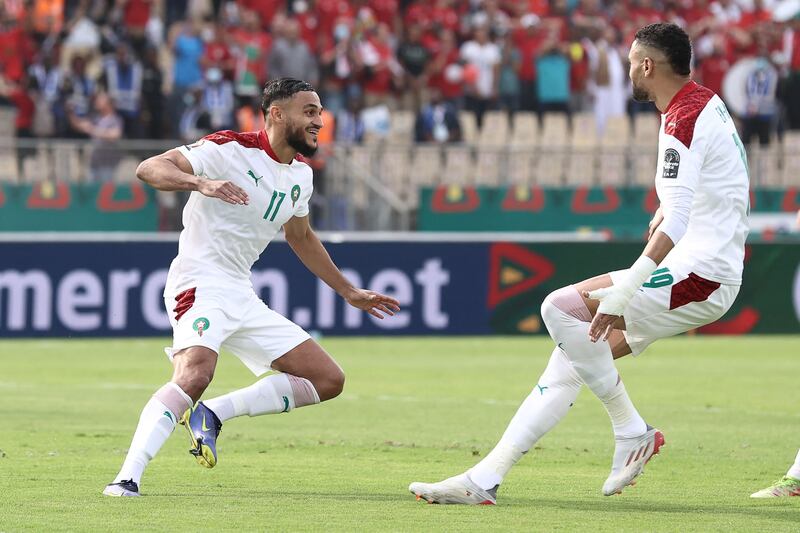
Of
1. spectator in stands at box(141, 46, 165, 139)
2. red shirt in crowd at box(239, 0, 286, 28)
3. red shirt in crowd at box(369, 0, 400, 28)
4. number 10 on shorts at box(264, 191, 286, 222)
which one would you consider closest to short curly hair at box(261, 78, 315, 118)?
number 10 on shorts at box(264, 191, 286, 222)

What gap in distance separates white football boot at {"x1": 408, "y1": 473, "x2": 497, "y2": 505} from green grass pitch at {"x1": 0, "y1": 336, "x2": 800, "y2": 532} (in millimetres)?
78

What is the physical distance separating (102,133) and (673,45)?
52.0 feet

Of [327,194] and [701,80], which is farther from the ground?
[701,80]

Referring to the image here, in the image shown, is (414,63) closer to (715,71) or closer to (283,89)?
(715,71)

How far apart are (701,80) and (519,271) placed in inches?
289

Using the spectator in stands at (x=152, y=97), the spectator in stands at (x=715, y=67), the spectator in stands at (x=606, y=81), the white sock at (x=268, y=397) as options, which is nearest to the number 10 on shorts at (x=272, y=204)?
the white sock at (x=268, y=397)

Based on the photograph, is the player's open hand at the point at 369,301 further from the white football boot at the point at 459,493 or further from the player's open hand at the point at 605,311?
the player's open hand at the point at 605,311

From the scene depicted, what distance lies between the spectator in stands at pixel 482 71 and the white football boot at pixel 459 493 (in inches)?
692

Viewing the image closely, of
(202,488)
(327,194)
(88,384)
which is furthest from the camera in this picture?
(327,194)

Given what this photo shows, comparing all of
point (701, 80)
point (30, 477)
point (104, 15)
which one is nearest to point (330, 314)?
point (104, 15)

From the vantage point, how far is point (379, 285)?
776 inches

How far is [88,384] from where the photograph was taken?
14.4 meters

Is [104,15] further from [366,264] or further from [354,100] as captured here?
[366,264]

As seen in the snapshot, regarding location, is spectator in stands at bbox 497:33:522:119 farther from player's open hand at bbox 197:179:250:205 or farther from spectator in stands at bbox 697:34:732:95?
player's open hand at bbox 197:179:250:205
